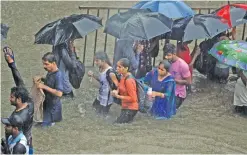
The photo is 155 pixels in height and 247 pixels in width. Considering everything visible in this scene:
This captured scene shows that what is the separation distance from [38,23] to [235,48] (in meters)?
6.40

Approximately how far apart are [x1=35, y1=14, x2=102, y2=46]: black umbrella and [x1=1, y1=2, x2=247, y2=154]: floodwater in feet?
3.58

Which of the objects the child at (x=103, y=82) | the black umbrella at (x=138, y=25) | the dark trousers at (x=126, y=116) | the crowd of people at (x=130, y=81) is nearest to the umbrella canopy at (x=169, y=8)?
the crowd of people at (x=130, y=81)

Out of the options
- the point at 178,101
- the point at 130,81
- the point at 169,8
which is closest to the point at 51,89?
the point at 130,81

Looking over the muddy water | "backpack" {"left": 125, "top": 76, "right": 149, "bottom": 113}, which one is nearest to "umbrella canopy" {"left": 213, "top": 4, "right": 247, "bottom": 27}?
the muddy water

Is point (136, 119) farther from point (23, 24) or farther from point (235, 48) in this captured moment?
point (23, 24)

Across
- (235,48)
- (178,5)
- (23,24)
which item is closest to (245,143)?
(235,48)

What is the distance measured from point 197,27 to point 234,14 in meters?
1.18

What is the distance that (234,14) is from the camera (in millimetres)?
10625

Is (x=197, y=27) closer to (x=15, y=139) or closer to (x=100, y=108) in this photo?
(x=100, y=108)

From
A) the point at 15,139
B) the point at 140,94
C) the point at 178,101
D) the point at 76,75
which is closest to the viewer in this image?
the point at 15,139

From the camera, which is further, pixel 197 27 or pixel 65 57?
pixel 197 27

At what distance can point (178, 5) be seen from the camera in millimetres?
10641

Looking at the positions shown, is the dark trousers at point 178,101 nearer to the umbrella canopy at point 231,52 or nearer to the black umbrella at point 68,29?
the umbrella canopy at point 231,52

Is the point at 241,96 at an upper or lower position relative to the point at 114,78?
lower
